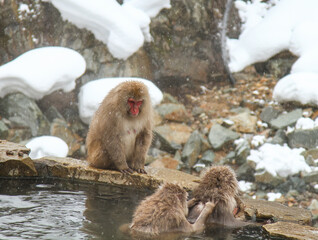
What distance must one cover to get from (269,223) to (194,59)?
279 inches

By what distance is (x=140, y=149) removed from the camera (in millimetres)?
4777

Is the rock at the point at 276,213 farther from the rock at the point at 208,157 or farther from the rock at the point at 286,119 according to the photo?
the rock at the point at 286,119

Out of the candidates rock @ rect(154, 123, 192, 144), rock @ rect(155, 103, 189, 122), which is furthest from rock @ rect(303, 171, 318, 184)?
rock @ rect(155, 103, 189, 122)

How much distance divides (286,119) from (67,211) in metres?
5.72

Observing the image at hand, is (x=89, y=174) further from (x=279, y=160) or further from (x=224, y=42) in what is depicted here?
(x=224, y=42)

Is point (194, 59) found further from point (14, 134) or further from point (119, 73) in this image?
point (14, 134)

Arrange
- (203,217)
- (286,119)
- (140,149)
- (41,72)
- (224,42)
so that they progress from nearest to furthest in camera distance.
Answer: (203,217), (140,149), (41,72), (286,119), (224,42)

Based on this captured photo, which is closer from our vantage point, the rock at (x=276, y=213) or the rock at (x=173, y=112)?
the rock at (x=276, y=213)

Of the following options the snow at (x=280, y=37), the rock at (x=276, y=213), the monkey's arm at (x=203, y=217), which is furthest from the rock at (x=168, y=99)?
the monkey's arm at (x=203, y=217)

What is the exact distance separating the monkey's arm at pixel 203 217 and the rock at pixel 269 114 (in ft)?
18.2

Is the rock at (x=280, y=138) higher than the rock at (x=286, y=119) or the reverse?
the reverse

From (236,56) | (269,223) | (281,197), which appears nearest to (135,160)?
(269,223)

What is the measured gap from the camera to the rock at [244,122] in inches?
340

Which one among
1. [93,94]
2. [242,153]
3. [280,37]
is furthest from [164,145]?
[280,37]
